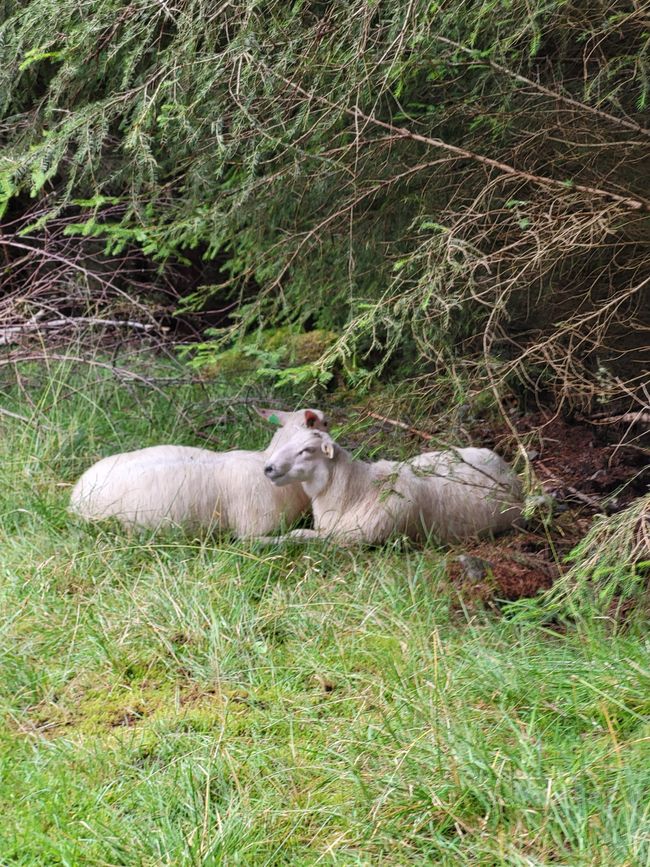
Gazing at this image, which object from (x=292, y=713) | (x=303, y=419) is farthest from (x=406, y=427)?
(x=292, y=713)

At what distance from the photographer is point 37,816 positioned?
9.30 ft

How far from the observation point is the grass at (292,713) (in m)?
2.58

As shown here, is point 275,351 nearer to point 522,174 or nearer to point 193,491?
point 193,491

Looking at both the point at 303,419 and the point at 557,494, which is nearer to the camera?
the point at 303,419

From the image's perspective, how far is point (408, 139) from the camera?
4719mm

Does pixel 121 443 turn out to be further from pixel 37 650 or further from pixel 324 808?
pixel 324 808

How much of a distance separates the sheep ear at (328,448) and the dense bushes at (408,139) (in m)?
0.45

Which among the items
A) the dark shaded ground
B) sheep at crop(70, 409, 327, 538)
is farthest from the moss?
sheep at crop(70, 409, 327, 538)

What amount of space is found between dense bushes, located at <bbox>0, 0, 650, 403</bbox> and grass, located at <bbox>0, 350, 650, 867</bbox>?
1010mm

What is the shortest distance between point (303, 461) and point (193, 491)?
56 cm

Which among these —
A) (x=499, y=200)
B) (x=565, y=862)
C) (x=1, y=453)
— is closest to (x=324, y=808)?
(x=565, y=862)

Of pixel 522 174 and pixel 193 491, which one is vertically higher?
pixel 522 174

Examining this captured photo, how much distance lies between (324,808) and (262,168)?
13.1ft

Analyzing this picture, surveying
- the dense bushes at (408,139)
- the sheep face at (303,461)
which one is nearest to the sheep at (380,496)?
the sheep face at (303,461)
